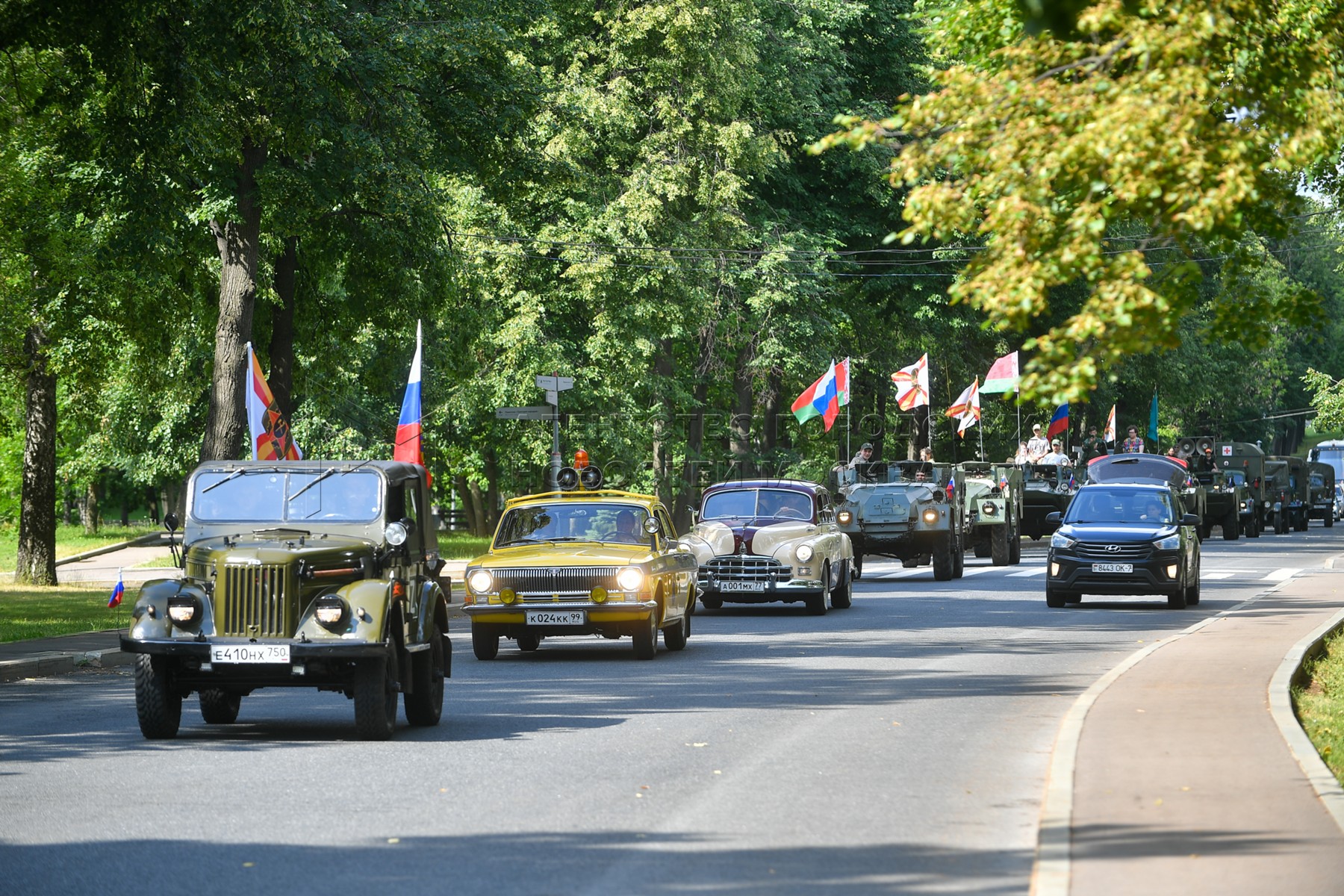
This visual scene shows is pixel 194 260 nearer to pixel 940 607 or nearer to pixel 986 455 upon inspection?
pixel 940 607

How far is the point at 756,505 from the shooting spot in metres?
25.5

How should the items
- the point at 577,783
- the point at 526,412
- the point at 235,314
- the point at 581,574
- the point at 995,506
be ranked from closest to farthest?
the point at 577,783
the point at 581,574
the point at 235,314
the point at 526,412
the point at 995,506

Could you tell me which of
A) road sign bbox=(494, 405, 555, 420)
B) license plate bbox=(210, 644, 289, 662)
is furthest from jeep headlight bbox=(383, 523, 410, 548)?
road sign bbox=(494, 405, 555, 420)

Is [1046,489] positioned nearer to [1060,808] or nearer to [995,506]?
[995,506]

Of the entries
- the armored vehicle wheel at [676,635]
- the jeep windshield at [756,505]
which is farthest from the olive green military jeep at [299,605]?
the jeep windshield at [756,505]

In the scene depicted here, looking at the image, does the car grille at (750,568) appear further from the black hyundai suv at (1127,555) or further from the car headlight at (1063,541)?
the car headlight at (1063,541)

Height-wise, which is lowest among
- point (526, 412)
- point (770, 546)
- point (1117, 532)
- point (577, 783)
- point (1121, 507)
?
point (577, 783)

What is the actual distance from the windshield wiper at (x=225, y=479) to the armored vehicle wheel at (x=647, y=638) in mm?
5396

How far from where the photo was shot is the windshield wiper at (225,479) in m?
13.3

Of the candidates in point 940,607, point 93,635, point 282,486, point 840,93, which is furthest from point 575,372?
point 282,486

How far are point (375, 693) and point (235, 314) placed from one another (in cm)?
1512

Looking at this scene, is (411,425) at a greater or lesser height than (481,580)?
greater

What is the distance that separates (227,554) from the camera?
1202 centimetres

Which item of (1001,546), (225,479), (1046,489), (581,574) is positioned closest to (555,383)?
(581,574)
